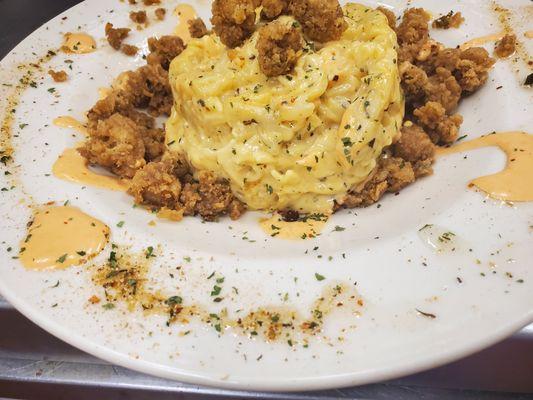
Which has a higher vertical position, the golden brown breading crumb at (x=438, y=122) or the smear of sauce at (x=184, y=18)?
the smear of sauce at (x=184, y=18)

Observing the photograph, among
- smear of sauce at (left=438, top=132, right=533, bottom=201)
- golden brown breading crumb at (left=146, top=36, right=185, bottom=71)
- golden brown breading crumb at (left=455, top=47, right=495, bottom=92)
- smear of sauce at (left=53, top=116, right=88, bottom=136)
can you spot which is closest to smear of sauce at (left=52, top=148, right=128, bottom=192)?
smear of sauce at (left=53, top=116, right=88, bottom=136)

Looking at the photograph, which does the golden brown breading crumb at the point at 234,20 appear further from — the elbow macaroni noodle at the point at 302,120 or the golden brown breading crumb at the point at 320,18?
the golden brown breading crumb at the point at 320,18

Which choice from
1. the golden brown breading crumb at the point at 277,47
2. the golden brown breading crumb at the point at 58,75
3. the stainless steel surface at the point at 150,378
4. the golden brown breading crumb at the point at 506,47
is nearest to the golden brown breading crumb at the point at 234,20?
the golden brown breading crumb at the point at 277,47

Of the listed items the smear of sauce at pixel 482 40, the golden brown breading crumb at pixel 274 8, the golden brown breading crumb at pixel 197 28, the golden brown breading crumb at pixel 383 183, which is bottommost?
the golden brown breading crumb at pixel 383 183

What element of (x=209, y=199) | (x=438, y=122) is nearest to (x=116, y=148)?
(x=209, y=199)

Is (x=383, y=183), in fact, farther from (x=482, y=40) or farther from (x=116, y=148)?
(x=116, y=148)

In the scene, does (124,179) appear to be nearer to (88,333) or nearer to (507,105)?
(88,333)

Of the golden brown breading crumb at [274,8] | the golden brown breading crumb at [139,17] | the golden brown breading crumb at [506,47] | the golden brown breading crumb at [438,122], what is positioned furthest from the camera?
the golden brown breading crumb at [139,17]
